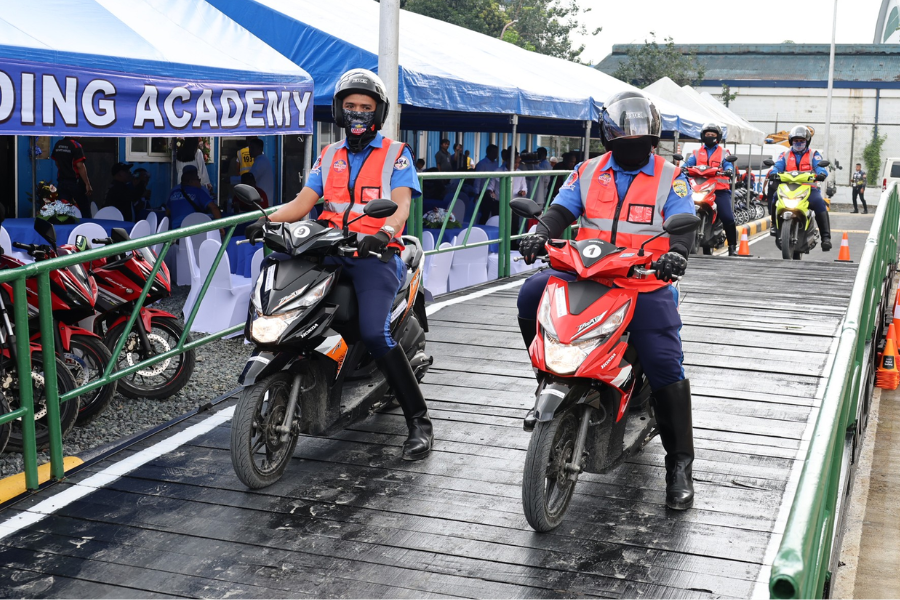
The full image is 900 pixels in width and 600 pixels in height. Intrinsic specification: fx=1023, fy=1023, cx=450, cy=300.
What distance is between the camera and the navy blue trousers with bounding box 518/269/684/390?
388cm

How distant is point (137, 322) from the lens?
5.71 m

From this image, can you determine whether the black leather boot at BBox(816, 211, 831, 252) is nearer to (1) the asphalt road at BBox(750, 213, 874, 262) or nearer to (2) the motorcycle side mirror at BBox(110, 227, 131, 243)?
(1) the asphalt road at BBox(750, 213, 874, 262)

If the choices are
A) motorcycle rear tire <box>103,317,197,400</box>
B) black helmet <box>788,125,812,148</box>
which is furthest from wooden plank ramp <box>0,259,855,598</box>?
black helmet <box>788,125,812,148</box>

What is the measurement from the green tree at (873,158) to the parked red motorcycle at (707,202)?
30.2m

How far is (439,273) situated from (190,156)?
579cm

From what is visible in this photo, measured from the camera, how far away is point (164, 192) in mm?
13547

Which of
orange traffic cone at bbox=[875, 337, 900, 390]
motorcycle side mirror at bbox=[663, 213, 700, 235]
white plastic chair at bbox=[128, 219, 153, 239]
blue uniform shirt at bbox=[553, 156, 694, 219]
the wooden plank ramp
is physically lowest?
orange traffic cone at bbox=[875, 337, 900, 390]

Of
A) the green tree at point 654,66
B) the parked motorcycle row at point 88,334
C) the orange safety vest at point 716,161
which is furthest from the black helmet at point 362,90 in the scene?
the green tree at point 654,66

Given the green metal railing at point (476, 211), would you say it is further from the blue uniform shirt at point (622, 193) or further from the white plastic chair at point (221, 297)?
the blue uniform shirt at point (622, 193)

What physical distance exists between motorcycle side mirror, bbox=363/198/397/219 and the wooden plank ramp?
3.74ft

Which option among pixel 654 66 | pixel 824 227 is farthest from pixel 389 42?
pixel 654 66

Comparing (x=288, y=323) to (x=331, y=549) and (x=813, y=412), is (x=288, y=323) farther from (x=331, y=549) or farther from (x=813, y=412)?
(x=813, y=412)

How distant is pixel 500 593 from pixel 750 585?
836mm

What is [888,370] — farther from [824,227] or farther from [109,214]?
[109,214]
